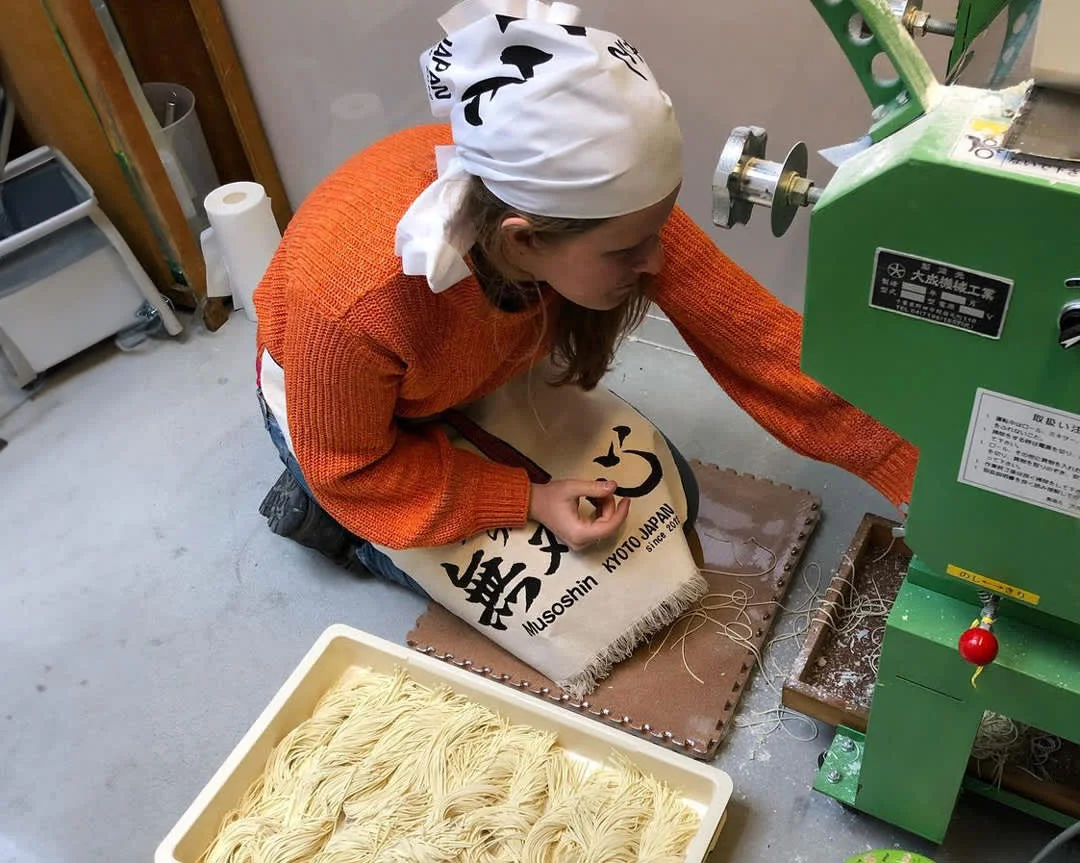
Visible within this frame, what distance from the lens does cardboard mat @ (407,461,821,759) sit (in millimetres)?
1353

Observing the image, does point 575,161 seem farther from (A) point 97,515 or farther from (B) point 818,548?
(A) point 97,515

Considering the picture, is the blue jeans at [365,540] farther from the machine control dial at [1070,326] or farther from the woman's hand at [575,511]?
the machine control dial at [1070,326]

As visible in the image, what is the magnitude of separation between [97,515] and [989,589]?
141 cm

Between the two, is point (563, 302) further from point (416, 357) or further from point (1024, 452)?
point (1024, 452)

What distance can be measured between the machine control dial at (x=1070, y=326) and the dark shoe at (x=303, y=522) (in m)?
1.08

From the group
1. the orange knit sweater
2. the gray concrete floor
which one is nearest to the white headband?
the orange knit sweater

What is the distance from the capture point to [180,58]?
76.6 inches

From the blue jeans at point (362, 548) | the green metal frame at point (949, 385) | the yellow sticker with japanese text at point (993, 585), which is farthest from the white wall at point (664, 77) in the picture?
the yellow sticker with japanese text at point (993, 585)

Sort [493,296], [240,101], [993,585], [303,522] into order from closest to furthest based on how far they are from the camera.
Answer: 1. [993,585]
2. [493,296]
3. [303,522]
4. [240,101]

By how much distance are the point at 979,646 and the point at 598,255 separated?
492 mm

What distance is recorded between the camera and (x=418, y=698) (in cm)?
137

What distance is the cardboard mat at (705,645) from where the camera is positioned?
1.35 metres

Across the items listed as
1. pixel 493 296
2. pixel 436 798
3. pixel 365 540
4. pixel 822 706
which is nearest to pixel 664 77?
pixel 493 296

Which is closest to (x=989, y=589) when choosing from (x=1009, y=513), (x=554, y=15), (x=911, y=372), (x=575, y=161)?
(x=1009, y=513)
